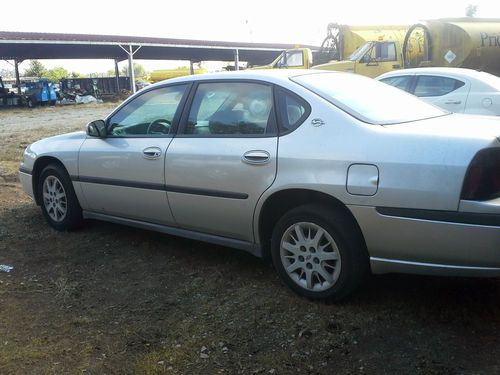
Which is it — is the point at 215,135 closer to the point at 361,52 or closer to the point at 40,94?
the point at 361,52

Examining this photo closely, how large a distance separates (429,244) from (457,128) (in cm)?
74

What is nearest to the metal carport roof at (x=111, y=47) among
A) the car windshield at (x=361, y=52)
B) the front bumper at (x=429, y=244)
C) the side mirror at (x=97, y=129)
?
the car windshield at (x=361, y=52)

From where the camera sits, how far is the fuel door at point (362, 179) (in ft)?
10.3

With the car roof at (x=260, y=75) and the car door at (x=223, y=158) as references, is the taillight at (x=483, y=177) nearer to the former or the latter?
the car door at (x=223, y=158)

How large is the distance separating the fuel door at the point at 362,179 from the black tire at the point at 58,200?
3.02 m

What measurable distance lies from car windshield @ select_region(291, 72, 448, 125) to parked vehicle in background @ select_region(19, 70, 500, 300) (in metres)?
0.02

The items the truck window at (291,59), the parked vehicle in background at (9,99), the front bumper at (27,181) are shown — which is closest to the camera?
the front bumper at (27,181)

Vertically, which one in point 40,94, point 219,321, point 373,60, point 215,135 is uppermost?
point 373,60

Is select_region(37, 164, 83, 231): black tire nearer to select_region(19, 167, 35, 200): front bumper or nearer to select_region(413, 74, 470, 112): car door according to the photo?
select_region(19, 167, 35, 200): front bumper

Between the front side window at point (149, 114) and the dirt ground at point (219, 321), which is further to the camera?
the front side window at point (149, 114)

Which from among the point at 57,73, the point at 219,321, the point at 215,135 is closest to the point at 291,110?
the point at 215,135

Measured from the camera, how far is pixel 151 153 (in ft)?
14.1

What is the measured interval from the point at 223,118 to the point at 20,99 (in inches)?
1313

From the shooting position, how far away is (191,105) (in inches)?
169
